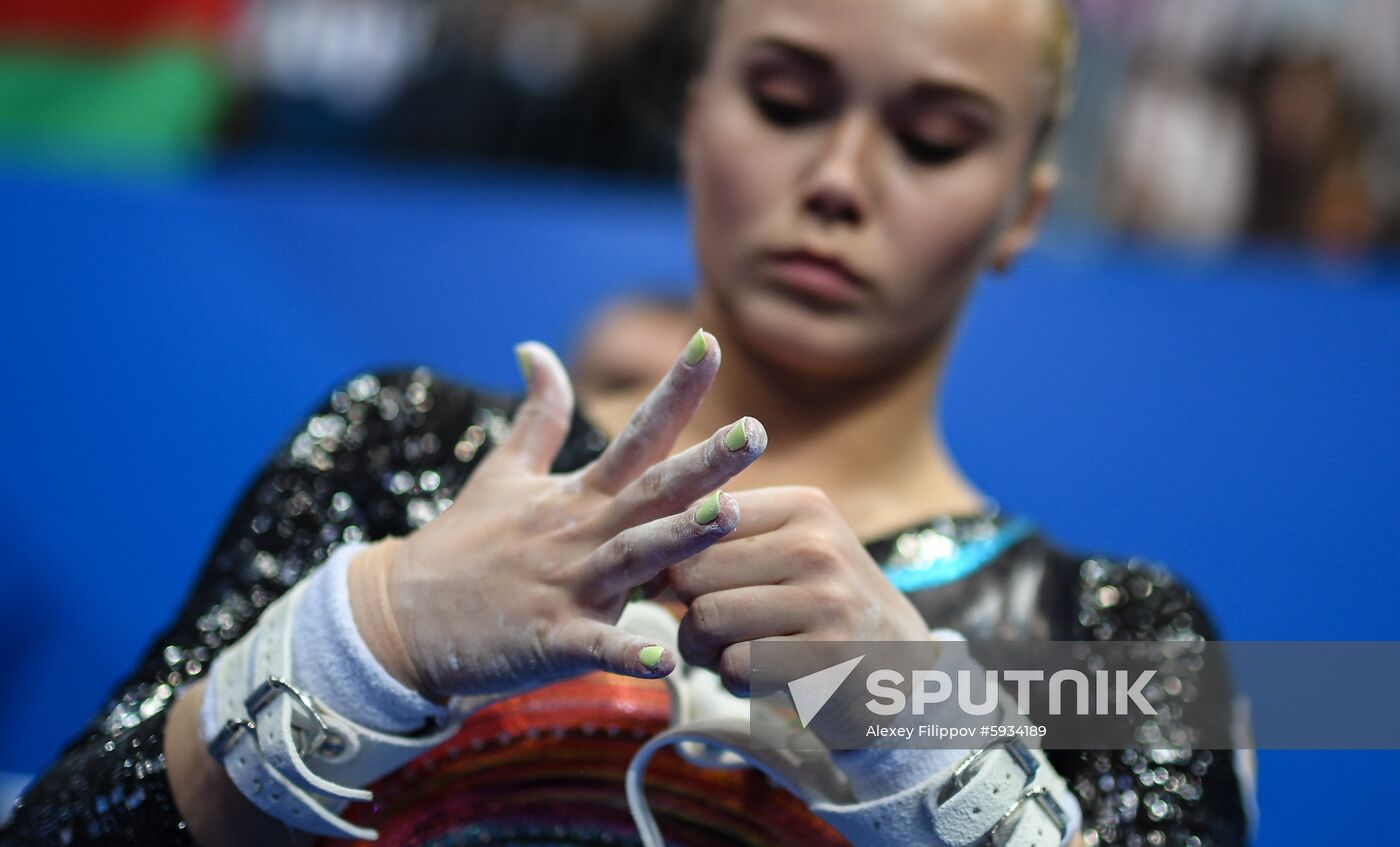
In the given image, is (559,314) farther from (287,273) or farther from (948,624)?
(948,624)

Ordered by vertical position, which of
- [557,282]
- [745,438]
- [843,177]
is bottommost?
[745,438]

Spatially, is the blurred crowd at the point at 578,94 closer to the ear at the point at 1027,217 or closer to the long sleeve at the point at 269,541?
the ear at the point at 1027,217

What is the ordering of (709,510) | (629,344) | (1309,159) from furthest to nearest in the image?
(1309,159)
(629,344)
(709,510)

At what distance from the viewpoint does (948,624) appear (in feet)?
2.62

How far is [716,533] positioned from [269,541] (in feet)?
1.09

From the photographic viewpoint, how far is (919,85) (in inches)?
31.3

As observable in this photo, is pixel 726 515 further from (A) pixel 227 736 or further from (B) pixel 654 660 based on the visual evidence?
(A) pixel 227 736

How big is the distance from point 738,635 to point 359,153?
1779mm

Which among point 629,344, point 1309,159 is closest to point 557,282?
point 629,344

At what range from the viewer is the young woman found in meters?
0.62

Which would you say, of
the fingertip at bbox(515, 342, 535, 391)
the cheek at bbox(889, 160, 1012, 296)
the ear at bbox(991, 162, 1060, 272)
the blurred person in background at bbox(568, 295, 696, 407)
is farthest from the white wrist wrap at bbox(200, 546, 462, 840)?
the blurred person in background at bbox(568, 295, 696, 407)

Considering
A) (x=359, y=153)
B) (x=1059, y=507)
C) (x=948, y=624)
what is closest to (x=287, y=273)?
(x=359, y=153)

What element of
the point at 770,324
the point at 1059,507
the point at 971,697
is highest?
the point at 1059,507

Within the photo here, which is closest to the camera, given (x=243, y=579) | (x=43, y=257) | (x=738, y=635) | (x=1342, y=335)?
(x=738, y=635)
